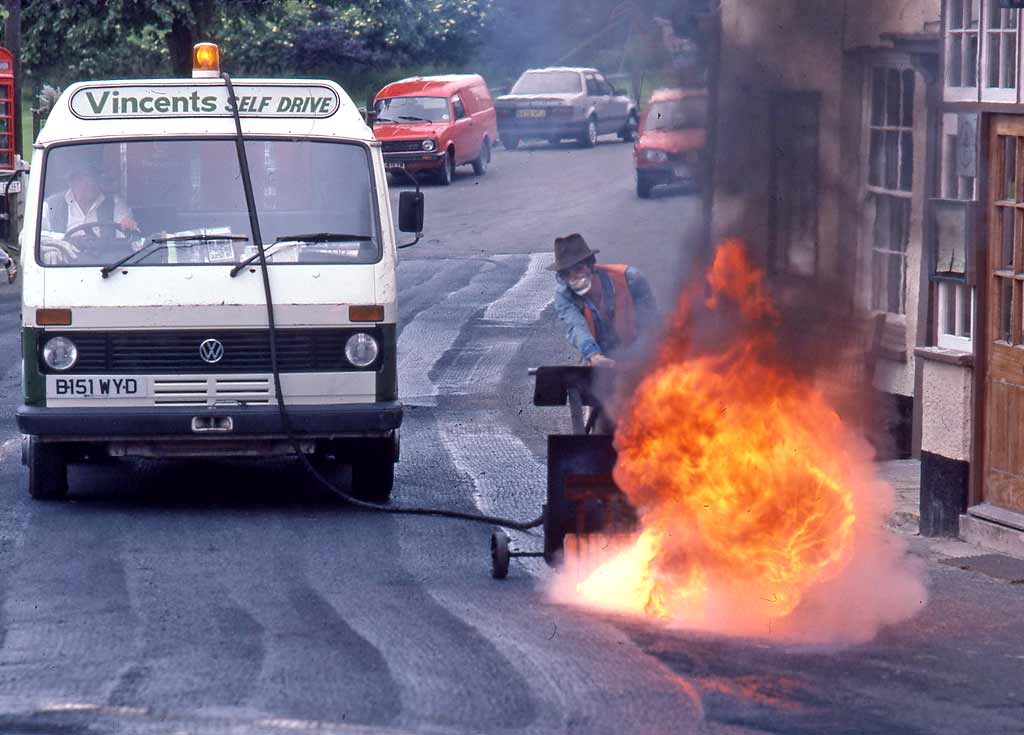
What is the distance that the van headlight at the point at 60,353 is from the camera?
9.98 m

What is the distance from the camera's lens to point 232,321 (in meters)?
9.98

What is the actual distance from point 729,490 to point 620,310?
6.53 feet

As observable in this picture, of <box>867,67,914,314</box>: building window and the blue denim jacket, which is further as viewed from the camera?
<box>867,67,914,314</box>: building window

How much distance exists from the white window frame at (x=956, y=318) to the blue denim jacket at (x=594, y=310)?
5.97ft

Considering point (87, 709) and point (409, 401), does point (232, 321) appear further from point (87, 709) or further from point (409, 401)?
point (409, 401)

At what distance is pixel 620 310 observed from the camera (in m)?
9.57

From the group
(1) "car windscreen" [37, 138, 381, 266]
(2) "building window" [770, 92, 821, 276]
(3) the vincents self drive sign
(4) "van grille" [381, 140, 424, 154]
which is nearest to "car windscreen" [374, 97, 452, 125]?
(4) "van grille" [381, 140, 424, 154]

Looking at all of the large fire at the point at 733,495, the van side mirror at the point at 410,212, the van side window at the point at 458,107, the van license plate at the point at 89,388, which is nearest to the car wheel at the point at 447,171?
the van side window at the point at 458,107

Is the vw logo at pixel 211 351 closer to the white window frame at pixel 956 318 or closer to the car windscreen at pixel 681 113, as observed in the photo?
the car windscreen at pixel 681 113

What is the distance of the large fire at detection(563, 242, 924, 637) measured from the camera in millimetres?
7715

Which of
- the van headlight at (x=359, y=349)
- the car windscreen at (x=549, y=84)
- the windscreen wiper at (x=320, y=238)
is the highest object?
the car windscreen at (x=549, y=84)

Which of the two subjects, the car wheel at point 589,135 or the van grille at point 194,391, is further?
the car wheel at point 589,135

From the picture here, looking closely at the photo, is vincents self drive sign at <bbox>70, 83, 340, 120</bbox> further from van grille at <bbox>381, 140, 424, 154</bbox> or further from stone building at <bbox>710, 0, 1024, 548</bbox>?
van grille at <bbox>381, 140, 424, 154</bbox>

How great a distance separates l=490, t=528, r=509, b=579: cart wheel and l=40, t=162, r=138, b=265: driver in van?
10.9ft
